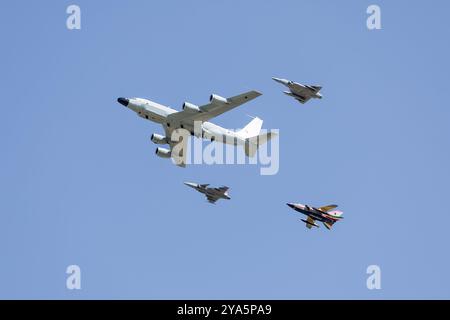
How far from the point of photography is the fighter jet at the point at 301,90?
98.0m

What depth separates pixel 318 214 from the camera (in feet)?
349

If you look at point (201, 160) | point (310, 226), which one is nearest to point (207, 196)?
point (201, 160)

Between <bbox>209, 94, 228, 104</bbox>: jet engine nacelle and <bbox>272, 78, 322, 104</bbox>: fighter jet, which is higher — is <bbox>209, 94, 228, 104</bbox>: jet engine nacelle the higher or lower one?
the lower one

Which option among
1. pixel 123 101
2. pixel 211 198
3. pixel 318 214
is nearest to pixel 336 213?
pixel 318 214

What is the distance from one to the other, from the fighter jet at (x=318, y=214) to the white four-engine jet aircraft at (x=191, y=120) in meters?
8.77

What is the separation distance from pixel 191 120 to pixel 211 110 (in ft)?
9.85

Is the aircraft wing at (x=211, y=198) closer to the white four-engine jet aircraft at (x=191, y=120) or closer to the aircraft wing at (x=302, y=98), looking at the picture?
the white four-engine jet aircraft at (x=191, y=120)

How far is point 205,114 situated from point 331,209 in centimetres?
1894

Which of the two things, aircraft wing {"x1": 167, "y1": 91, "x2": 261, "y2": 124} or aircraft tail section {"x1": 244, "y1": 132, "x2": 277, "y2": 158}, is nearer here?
aircraft wing {"x1": 167, "y1": 91, "x2": 261, "y2": 124}

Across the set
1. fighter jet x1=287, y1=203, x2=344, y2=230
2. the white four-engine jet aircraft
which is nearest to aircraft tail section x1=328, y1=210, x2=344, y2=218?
fighter jet x1=287, y1=203, x2=344, y2=230

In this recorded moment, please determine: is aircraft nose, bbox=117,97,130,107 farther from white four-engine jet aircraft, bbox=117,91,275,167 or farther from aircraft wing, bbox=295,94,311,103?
aircraft wing, bbox=295,94,311,103

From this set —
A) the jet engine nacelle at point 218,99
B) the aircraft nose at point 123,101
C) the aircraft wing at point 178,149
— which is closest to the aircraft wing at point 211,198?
the aircraft wing at point 178,149

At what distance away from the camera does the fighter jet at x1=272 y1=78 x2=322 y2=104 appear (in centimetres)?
9800

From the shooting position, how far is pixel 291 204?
107m
